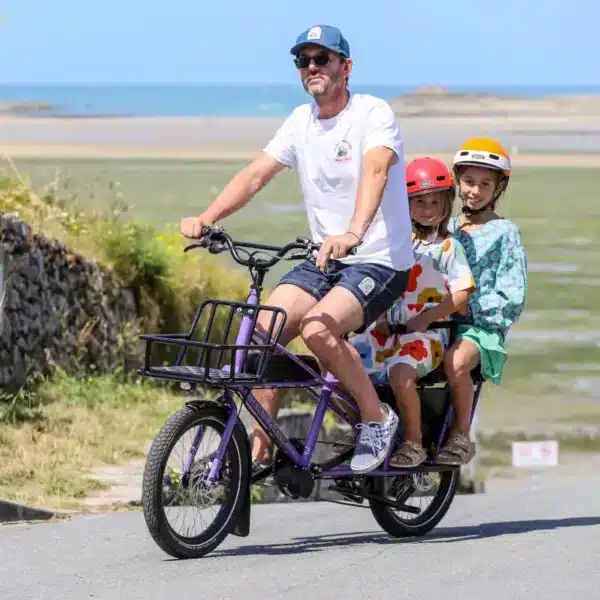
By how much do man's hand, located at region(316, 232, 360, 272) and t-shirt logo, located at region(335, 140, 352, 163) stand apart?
0.50m

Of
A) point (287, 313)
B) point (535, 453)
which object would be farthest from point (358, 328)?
point (535, 453)

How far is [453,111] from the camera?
172 metres

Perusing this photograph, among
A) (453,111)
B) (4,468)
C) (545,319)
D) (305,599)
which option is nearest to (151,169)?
(545,319)

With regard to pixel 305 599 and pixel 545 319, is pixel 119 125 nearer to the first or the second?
pixel 545 319

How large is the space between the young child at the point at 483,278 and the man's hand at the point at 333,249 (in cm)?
139

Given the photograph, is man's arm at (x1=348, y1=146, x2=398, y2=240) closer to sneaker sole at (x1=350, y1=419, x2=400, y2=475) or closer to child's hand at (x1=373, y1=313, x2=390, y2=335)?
child's hand at (x1=373, y1=313, x2=390, y2=335)

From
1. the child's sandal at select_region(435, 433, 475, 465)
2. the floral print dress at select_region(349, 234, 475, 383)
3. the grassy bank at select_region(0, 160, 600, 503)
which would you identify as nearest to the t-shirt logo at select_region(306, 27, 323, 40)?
the floral print dress at select_region(349, 234, 475, 383)

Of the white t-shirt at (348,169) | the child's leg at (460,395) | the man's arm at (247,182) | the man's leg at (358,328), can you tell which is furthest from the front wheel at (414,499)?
the man's arm at (247,182)

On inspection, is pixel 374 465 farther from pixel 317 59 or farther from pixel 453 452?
pixel 317 59

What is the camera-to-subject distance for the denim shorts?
7.84 m

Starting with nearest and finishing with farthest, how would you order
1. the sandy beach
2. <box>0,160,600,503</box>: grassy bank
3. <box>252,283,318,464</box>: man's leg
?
<box>252,283,318,464</box>: man's leg
<box>0,160,600,503</box>: grassy bank
the sandy beach

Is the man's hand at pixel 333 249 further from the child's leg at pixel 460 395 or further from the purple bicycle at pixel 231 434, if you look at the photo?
the child's leg at pixel 460 395

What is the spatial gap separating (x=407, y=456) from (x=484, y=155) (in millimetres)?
1554

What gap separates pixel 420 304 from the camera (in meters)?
8.45
